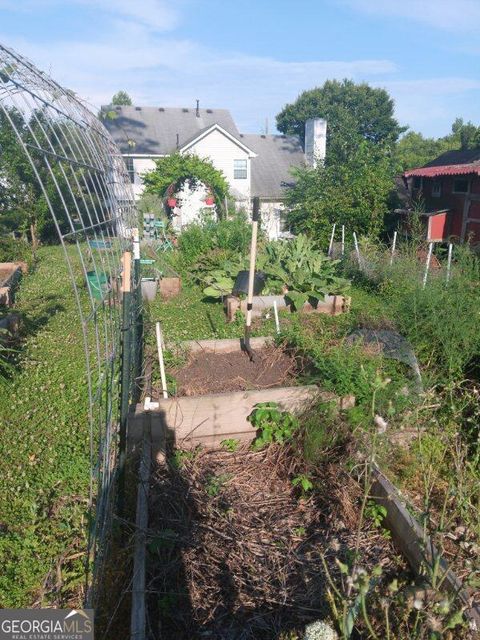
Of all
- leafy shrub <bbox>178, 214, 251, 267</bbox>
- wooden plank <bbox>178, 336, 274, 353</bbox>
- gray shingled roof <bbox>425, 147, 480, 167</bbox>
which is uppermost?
gray shingled roof <bbox>425, 147, 480, 167</bbox>

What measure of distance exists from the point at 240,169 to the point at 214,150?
1.48m

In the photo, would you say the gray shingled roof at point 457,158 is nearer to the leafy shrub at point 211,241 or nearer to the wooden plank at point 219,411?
the leafy shrub at point 211,241

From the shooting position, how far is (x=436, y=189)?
15.7 m

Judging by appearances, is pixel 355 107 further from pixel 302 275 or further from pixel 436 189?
pixel 302 275

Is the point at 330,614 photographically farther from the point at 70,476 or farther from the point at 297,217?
the point at 297,217

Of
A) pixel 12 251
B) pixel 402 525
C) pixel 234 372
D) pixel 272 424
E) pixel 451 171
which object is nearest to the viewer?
pixel 402 525

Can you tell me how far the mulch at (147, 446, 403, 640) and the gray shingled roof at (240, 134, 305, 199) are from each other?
775 inches

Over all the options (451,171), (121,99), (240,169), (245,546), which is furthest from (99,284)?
(121,99)

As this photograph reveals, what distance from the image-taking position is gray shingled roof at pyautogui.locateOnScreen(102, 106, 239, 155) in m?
21.9

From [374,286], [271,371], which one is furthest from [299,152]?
[271,371]

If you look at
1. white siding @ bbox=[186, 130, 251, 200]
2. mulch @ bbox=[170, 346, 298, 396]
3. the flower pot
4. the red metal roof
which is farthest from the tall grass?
white siding @ bbox=[186, 130, 251, 200]

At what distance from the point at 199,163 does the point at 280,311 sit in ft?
38.9

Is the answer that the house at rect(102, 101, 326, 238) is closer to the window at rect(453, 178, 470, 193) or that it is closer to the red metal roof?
the red metal roof

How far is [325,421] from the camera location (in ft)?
11.3
